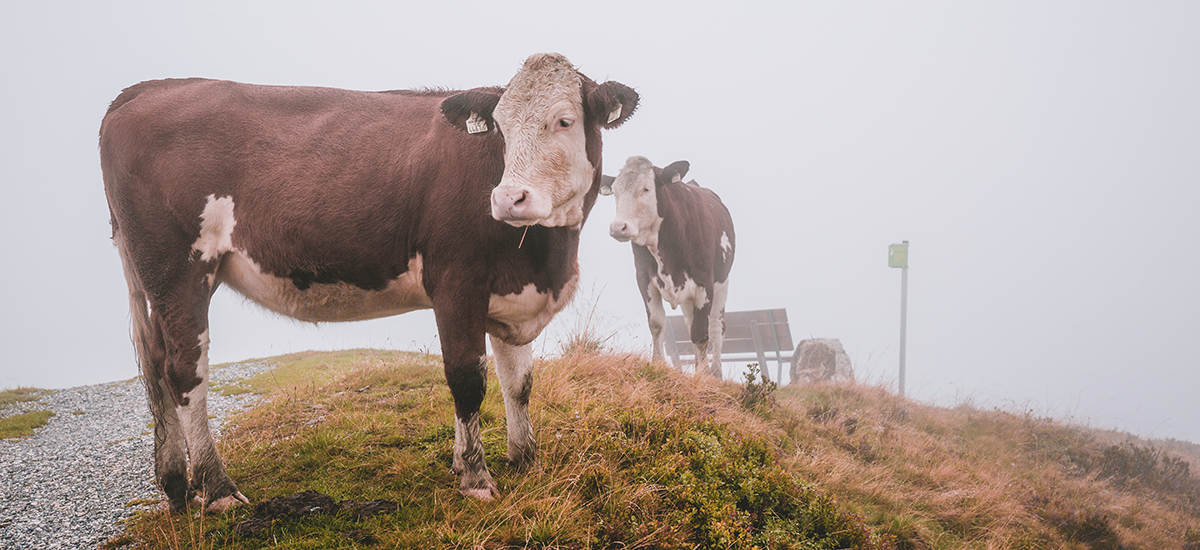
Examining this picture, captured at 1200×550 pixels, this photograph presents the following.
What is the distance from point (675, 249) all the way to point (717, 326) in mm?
1612

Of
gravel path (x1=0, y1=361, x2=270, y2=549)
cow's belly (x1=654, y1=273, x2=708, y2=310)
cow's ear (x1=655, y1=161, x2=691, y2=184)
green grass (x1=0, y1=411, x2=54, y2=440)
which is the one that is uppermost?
cow's ear (x1=655, y1=161, x2=691, y2=184)

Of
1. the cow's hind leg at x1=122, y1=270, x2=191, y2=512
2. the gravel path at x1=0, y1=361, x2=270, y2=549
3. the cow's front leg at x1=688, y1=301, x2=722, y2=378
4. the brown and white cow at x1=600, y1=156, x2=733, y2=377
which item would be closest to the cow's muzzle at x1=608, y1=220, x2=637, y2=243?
the brown and white cow at x1=600, y1=156, x2=733, y2=377

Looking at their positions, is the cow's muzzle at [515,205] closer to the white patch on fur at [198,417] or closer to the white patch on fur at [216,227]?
the white patch on fur at [216,227]

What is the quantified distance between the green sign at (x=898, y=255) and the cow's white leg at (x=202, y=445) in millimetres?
14783

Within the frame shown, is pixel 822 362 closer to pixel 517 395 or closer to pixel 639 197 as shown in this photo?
pixel 639 197

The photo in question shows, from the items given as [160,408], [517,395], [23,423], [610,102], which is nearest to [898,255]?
[517,395]

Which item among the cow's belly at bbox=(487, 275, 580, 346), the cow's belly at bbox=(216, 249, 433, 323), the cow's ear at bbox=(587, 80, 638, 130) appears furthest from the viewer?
the cow's belly at bbox=(216, 249, 433, 323)

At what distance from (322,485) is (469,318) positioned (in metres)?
2.05

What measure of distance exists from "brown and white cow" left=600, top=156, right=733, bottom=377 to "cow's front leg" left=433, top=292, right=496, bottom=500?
5.61 meters

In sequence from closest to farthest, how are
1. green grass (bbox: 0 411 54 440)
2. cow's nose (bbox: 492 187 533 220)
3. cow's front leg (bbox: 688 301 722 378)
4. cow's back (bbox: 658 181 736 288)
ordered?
cow's nose (bbox: 492 187 533 220) < green grass (bbox: 0 411 54 440) < cow's back (bbox: 658 181 736 288) < cow's front leg (bbox: 688 301 722 378)

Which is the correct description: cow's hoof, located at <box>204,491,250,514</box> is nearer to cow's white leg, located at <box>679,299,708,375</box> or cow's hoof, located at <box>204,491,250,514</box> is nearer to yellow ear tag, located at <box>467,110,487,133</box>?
yellow ear tag, located at <box>467,110,487,133</box>

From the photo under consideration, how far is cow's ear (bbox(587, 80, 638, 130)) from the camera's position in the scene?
3.87m

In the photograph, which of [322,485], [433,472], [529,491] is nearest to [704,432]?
[529,491]

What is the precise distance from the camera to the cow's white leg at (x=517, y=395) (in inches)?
181
